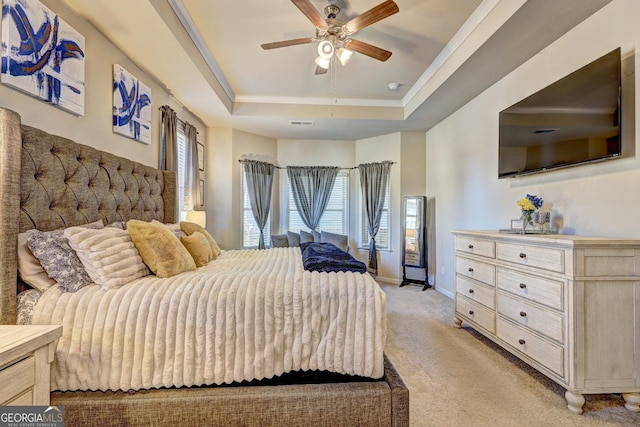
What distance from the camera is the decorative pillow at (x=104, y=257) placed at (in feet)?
5.03

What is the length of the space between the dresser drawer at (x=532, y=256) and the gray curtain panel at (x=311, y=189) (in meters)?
3.47

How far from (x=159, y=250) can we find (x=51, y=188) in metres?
0.70

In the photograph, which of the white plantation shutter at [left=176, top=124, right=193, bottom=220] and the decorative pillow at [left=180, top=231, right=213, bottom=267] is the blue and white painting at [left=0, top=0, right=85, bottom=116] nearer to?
the decorative pillow at [left=180, top=231, right=213, bottom=267]

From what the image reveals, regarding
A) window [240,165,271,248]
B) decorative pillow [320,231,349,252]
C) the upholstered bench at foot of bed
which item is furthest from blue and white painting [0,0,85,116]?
decorative pillow [320,231,349,252]

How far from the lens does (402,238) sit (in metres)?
5.17

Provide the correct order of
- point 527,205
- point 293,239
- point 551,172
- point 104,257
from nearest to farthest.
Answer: point 104,257, point 527,205, point 551,172, point 293,239

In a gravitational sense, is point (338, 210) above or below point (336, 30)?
below

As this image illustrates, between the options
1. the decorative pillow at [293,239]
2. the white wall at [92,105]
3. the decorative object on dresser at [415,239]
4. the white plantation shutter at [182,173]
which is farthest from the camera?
the decorative pillow at [293,239]

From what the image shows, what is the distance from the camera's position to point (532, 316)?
2.14 meters

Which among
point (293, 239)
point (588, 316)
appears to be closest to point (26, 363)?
point (588, 316)

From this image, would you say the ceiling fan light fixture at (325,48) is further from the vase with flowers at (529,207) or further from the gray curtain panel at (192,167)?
the gray curtain panel at (192,167)

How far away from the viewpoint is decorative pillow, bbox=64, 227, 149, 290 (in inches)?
60.4

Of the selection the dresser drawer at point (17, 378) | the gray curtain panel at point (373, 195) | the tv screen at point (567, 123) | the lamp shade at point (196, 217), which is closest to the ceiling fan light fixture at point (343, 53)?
the tv screen at point (567, 123)

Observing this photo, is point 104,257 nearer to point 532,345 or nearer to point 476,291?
point 532,345
